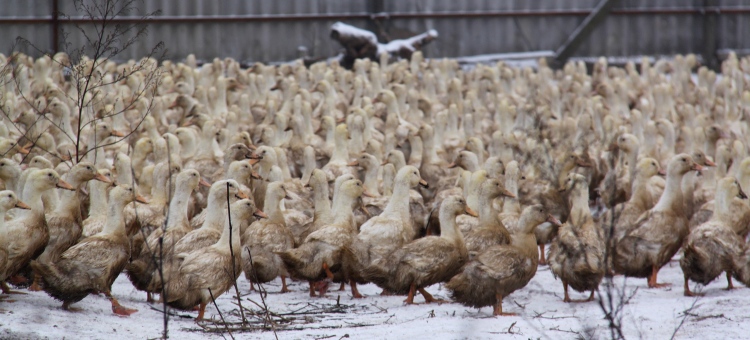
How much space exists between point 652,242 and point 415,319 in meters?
2.75

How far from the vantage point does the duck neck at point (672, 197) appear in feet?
29.9

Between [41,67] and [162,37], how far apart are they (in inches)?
243

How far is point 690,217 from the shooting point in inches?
417

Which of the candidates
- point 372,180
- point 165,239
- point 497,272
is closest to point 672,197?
point 497,272

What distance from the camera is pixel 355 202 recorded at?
934 centimetres

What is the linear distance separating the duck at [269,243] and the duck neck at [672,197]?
365 centimetres

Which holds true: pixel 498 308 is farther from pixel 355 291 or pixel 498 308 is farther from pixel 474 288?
pixel 355 291

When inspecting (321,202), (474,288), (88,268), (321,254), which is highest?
(321,202)

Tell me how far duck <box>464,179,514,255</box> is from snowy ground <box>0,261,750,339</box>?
53cm

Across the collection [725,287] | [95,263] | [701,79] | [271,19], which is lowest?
[725,287]

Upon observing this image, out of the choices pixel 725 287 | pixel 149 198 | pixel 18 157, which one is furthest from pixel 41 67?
pixel 725 287

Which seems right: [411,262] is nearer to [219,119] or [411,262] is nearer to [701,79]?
[219,119]

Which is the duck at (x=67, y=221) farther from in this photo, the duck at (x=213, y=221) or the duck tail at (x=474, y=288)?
the duck tail at (x=474, y=288)

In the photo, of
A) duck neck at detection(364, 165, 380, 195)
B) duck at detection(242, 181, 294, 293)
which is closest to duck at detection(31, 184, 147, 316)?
duck at detection(242, 181, 294, 293)
